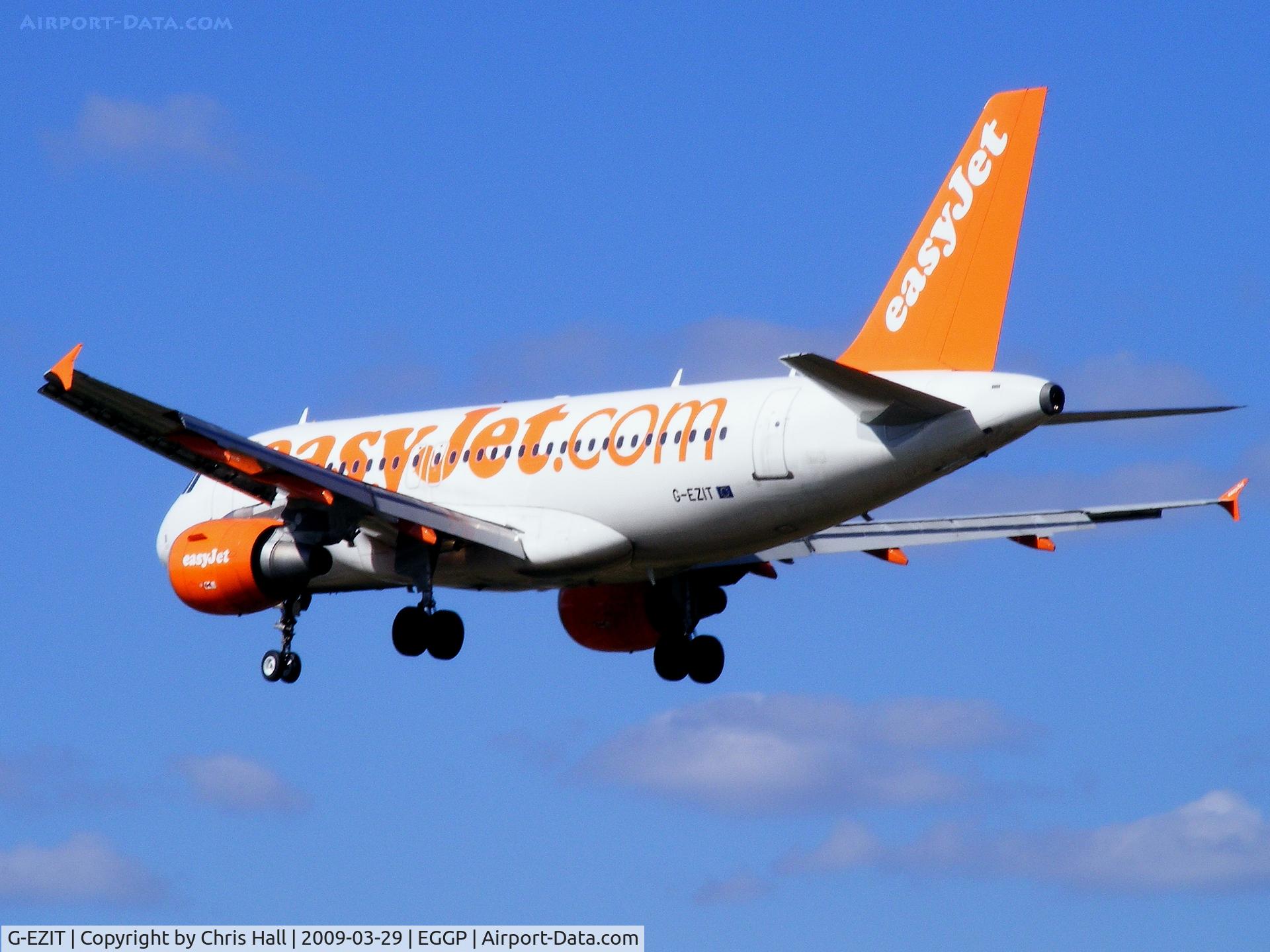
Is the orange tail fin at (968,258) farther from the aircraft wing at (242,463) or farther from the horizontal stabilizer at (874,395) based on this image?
the aircraft wing at (242,463)

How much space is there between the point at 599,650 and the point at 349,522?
303 inches

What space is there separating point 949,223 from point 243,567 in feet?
45.4

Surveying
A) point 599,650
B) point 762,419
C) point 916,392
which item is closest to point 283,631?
point 599,650

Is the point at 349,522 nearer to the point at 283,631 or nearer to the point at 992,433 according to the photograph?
the point at 283,631

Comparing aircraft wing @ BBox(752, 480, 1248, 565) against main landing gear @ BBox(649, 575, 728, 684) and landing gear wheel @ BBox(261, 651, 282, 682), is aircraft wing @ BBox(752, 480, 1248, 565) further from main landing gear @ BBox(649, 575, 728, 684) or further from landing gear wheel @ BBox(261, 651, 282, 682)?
landing gear wheel @ BBox(261, 651, 282, 682)

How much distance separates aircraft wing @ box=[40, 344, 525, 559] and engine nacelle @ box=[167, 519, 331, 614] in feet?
3.09

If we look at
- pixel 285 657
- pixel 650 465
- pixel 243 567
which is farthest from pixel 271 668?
pixel 650 465

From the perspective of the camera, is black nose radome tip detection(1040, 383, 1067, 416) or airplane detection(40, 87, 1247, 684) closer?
black nose radome tip detection(1040, 383, 1067, 416)

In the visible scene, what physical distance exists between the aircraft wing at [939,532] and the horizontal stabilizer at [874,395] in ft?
22.6

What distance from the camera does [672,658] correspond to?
1871 inches

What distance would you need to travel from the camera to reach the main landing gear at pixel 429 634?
1730 inches

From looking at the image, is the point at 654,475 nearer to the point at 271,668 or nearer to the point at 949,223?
the point at 949,223

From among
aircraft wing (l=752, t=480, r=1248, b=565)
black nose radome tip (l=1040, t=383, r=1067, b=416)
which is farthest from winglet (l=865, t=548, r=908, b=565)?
black nose radome tip (l=1040, t=383, r=1067, b=416)

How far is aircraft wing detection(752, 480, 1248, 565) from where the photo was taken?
1784 inches
